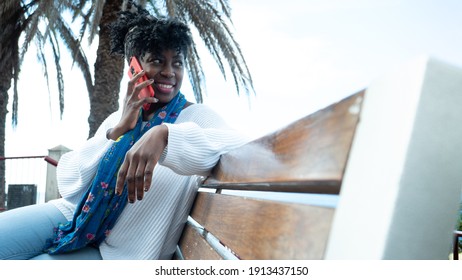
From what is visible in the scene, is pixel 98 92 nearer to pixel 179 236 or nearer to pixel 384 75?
pixel 179 236

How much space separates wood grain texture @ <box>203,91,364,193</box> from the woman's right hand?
89 cm

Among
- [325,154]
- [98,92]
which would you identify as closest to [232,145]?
[325,154]

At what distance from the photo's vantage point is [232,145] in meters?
1.22

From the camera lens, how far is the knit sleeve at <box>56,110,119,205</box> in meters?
1.67

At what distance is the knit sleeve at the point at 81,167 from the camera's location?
1675 mm

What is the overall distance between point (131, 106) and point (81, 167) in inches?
12.4

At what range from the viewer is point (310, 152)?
20.4 inches

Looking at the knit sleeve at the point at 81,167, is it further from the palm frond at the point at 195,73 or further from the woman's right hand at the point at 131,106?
the palm frond at the point at 195,73

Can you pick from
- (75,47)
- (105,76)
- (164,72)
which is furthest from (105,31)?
(164,72)

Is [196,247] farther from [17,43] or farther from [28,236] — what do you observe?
[17,43]

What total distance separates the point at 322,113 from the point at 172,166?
687mm

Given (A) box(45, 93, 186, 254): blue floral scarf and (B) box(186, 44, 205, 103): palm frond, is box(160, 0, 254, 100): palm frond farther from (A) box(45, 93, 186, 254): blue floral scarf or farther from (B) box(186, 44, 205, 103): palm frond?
(A) box(45, 93, 186, 254): blue floral scarf

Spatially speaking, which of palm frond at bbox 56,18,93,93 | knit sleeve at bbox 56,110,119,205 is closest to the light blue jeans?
knit sleeve at bbox 56,110,119,205
